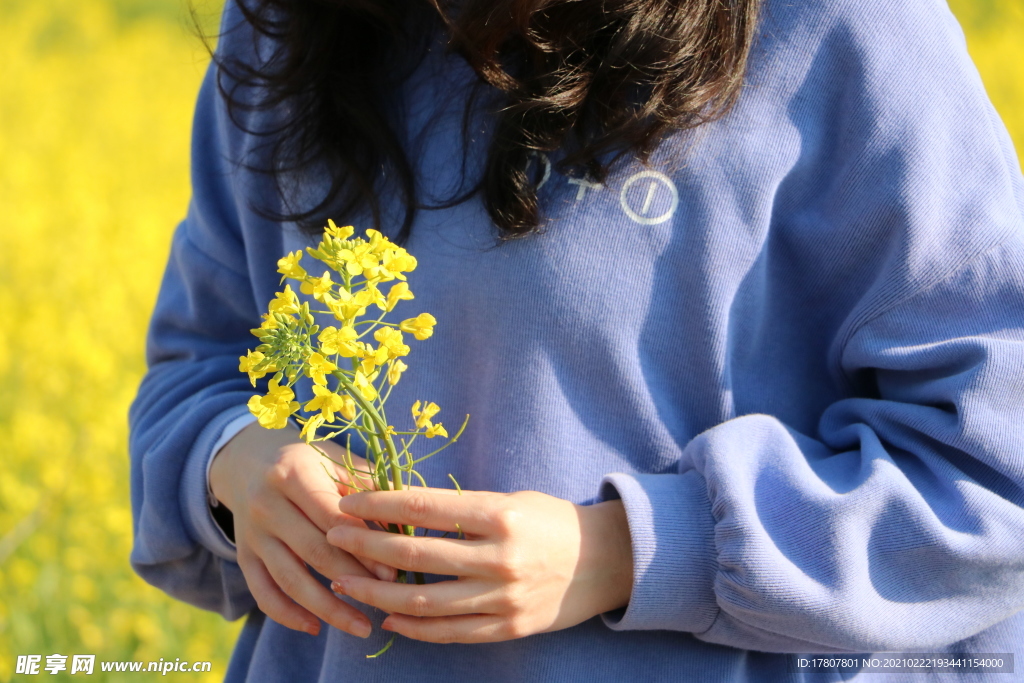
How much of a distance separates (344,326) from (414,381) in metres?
0.32

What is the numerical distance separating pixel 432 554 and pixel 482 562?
5 centimetres

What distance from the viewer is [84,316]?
3469 millimetres

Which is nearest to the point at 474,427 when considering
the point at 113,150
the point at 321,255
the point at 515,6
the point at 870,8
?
the point at 321,255

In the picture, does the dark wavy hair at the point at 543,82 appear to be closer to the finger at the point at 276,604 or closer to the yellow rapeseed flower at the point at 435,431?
the yellow rapeseed flower at the point at 435,431

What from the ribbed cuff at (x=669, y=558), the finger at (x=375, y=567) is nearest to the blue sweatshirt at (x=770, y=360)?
the ribbed cuff at (x=669, y=558)

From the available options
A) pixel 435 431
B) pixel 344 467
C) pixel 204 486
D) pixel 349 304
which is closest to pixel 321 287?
pixel 349 304

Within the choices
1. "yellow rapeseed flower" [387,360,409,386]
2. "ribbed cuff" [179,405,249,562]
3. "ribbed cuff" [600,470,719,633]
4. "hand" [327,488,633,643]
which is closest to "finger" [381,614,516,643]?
"hand" [327,488,633,643]

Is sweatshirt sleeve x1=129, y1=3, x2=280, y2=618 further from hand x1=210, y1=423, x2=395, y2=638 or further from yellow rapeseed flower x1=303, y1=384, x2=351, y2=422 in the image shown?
yellow rapeseed flower x1=303, y1=384, x2=351, y2=422

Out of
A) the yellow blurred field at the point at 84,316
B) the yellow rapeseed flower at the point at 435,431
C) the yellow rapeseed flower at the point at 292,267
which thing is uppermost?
the yellow rapeseed flower at the point at 292,267

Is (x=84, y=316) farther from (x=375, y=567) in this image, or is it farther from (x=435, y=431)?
(x=435, y=431)

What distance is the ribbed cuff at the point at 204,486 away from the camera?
106 cm

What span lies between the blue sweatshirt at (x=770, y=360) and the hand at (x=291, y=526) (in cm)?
8

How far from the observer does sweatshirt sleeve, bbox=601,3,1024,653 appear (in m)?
0.81

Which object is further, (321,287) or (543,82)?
(543,82)
